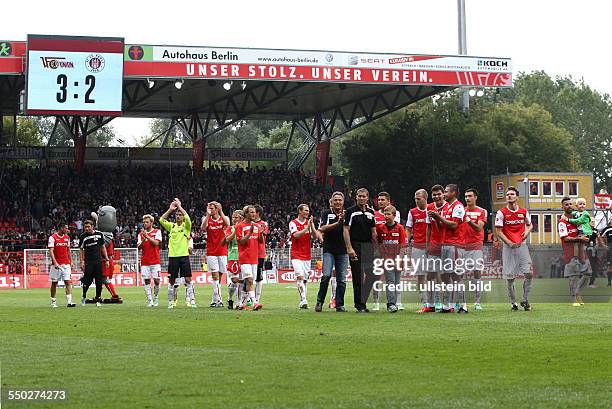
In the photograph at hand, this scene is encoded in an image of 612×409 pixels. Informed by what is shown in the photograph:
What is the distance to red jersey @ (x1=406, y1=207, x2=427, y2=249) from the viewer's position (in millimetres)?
20188

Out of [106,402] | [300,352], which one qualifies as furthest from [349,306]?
[106,402]

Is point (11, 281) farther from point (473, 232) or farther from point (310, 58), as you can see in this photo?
point (473, 232)

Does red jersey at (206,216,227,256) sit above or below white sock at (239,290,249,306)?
above

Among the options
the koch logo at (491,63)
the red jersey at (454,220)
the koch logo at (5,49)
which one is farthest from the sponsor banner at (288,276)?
the red jersey at (454,220)

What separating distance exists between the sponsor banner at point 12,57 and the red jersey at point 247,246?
27391mm

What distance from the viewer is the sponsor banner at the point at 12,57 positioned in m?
45.8

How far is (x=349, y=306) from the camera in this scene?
2264 cm

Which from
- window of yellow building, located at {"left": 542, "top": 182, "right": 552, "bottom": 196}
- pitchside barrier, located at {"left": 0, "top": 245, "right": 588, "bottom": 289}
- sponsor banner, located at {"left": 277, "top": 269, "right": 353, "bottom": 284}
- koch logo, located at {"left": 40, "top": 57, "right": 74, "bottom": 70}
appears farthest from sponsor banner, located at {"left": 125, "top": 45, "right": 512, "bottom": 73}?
window of yellow building, located at {"left": 542, "top": 182, "right": 552, "bottom": 196}

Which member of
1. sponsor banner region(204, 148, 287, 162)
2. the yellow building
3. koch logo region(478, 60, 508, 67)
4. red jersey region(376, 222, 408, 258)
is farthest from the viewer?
sponsor banner region(204, 148, 287, 162)

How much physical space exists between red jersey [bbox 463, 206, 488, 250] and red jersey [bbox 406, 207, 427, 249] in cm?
82

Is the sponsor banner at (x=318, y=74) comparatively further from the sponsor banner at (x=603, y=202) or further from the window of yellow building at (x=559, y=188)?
the window of yellow building at (x=559, y=188)

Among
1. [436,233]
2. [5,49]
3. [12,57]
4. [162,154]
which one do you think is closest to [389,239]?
[436,233]

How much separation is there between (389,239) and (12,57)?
30.0m

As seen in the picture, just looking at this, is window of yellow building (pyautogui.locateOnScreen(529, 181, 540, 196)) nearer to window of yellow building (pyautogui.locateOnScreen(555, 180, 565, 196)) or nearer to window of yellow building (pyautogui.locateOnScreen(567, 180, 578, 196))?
window of yellow building (pyautogui.locateOnScreen(555, 180, 565, 196))
